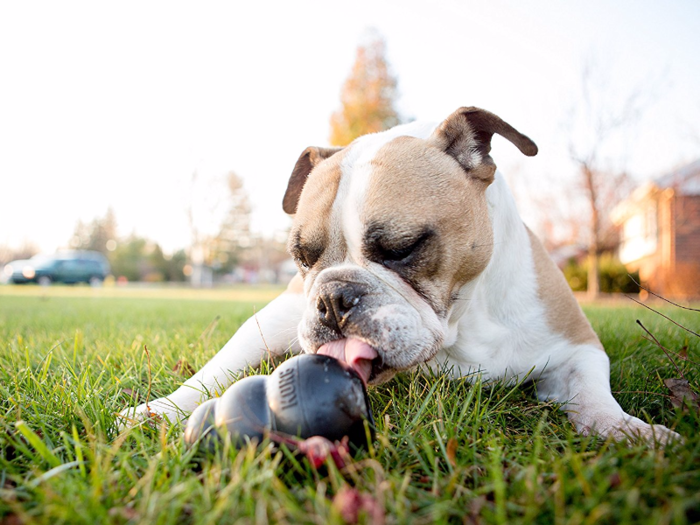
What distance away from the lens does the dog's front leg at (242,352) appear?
227 cm

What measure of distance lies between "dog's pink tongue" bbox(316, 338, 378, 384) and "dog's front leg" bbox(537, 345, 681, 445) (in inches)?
35.0

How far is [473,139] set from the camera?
274 centimetres

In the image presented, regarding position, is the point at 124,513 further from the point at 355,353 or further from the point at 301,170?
the point at 301,170

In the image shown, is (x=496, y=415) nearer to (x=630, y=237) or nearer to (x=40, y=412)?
(x=40, y=412)

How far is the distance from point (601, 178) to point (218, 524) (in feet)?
59.0

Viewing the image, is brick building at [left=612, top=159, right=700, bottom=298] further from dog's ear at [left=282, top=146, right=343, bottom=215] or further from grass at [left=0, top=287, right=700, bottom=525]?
grass at [left=0, top=287, right=700, bottom=525]

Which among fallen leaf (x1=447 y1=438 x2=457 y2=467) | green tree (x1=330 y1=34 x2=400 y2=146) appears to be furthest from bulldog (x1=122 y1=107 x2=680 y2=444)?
green tree (x1=330 y1=34 x2=400 y2=146)

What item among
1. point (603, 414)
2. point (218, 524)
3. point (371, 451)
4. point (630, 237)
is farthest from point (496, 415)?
point (630, 237)

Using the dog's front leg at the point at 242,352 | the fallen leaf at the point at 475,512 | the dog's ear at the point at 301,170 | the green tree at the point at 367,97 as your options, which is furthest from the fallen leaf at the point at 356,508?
the green tree at the point at 367,97

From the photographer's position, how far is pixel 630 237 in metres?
24.8

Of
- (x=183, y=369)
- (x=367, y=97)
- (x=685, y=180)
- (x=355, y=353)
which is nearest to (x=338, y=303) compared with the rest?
(x=355, y=353)

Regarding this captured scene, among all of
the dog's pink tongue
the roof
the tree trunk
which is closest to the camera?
the dog's pink tongue

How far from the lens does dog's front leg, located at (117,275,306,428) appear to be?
2.27 metres

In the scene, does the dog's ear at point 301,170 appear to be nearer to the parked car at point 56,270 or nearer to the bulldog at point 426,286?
the bulldog at point 426,286
